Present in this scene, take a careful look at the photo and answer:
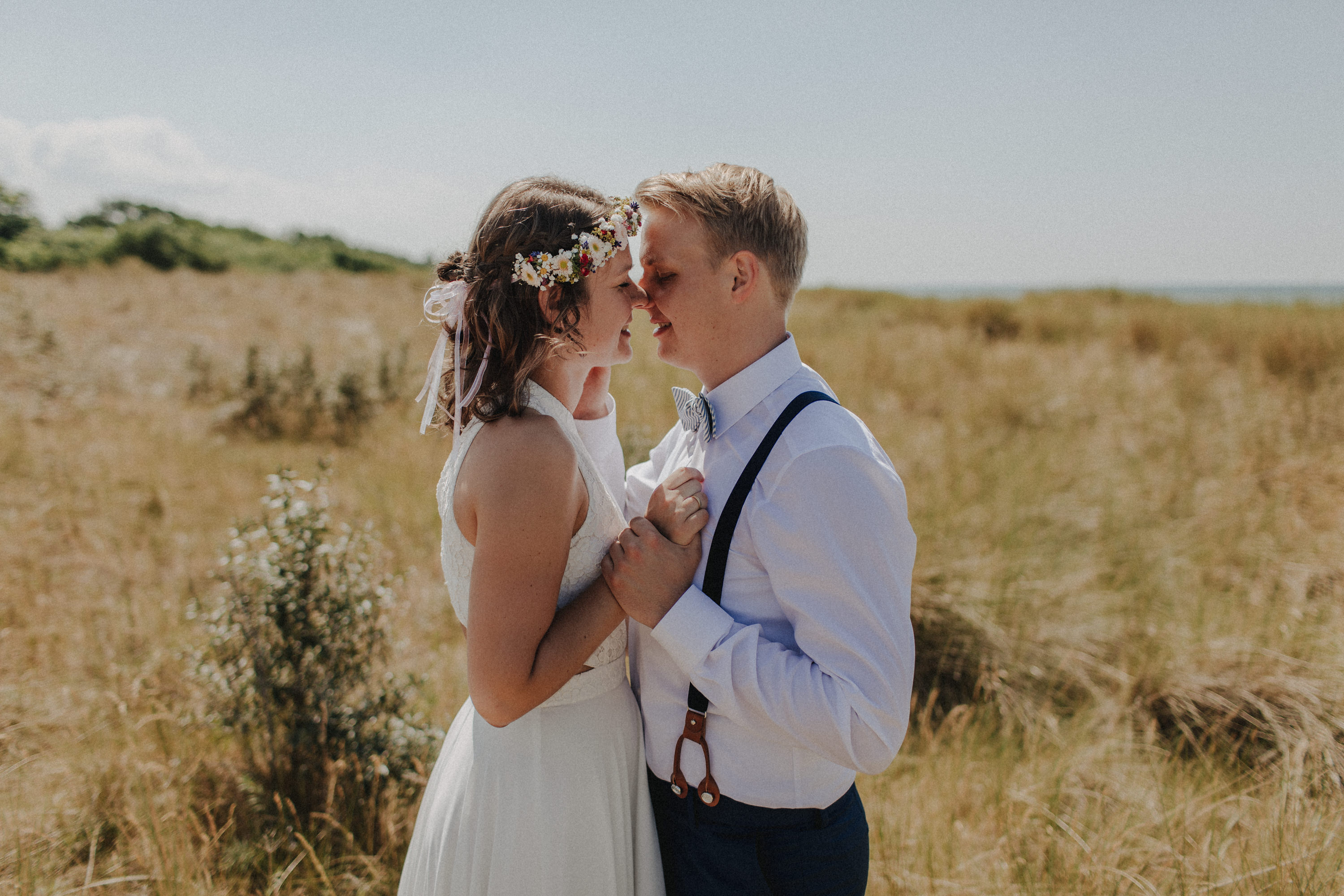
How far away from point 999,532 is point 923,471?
5.03 feet

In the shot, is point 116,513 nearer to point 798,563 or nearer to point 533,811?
point 533,811

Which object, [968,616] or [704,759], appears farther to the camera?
[968,616]

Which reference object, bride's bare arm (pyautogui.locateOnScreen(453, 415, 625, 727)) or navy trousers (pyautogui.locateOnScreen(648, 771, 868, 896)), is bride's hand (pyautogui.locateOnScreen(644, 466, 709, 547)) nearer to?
bride's bare arm (pyautogui.locateOnScreen(453, 415, 625, 727))

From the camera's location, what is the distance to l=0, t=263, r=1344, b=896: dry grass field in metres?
2.80

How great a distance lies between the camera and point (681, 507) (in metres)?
1.66

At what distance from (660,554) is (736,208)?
32.5 inches

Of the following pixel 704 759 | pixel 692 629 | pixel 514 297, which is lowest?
pixel 704 759

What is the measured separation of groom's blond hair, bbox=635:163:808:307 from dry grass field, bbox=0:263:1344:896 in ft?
7.56

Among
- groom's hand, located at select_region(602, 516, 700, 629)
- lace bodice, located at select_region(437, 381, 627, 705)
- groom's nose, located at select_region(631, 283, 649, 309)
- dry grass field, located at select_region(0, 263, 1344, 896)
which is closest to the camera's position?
groom's hand, located at select_region(602, 516, 700, 629)

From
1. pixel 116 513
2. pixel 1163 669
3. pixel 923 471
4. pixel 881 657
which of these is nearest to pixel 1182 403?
pixel 923 471

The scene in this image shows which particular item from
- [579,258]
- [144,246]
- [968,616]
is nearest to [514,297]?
[579,258]

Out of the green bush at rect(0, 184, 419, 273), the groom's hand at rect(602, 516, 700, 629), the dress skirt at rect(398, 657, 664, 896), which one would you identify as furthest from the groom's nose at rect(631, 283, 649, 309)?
the green bush at rect(0, 184, 419, 273)

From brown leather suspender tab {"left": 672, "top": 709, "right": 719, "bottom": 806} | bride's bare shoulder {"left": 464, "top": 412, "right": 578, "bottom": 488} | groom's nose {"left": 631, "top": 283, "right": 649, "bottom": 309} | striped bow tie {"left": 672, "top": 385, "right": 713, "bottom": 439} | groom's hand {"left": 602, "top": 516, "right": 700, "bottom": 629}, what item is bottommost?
brown leather suspender tab {"left": 672, "top": 709, "right": 719, "bottom": 806}

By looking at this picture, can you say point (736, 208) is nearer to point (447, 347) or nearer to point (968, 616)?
point (447, 347)
